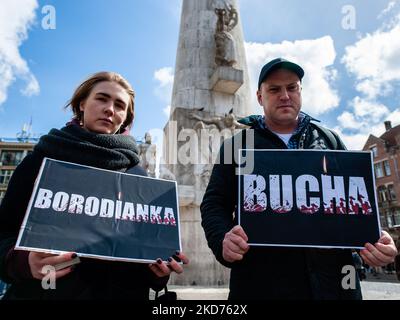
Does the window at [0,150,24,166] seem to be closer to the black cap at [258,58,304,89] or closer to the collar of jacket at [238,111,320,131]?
the collar of jacket at [238,111,320,131]

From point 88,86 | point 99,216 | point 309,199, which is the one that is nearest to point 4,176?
point 88,86

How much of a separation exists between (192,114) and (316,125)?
22.1 feet

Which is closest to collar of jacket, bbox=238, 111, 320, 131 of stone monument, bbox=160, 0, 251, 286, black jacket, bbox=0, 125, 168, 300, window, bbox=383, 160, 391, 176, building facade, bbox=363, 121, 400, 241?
black jacket, bbox=0, 125, 168, 300

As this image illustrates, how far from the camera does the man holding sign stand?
1.75 metres

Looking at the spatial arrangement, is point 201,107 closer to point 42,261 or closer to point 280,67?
point 280,67

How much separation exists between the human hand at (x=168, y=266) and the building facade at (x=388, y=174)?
40067 millimetres

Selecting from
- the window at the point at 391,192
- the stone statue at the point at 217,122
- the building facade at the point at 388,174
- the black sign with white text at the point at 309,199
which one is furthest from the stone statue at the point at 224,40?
the window at the point at 391,192

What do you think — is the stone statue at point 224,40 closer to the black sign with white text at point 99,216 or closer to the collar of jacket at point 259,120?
the collar of jacket at point 259,120

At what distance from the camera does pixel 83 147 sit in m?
1.95

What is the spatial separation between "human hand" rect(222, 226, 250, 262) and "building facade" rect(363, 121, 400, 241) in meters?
40.0

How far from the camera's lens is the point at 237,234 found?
1.76 m

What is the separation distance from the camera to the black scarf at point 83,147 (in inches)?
75.5
